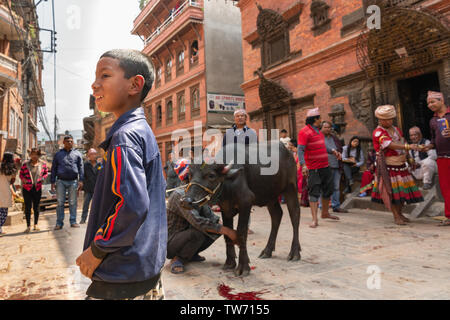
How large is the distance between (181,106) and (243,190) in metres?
19.8

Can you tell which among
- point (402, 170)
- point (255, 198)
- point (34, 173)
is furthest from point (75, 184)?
point (402, 170)

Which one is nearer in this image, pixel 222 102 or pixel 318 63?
pixel 318 63

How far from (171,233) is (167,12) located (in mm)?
23787

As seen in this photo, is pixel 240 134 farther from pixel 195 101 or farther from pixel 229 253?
pixel 195 101

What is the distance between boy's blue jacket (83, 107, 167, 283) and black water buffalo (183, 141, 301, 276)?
134cm

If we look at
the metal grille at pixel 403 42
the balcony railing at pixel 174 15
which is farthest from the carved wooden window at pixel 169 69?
the metal grille at pixel 403 42

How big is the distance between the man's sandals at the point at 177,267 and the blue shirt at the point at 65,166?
15.0ft

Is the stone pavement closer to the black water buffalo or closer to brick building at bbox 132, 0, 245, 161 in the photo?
the black water buffalo

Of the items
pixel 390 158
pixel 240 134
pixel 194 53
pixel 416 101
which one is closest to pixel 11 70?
pixel 194 53

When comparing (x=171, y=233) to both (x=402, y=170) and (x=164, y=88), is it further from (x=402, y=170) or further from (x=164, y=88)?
(x=164, y=88)

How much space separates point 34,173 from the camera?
6703 millimetres

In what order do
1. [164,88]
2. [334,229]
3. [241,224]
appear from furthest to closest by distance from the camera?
[164,88] < [334,229] < [241,224]

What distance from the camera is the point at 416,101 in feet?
30.3

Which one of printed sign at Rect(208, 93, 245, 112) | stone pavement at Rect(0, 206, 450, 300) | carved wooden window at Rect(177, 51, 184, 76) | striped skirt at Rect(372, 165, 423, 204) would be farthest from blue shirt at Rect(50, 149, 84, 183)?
carved wooden window at Rect(177, 51, 184, 76)
